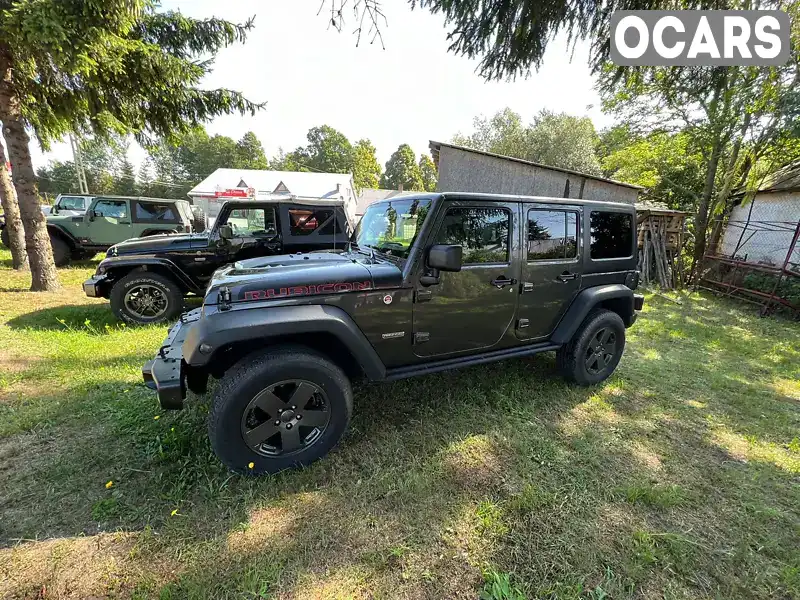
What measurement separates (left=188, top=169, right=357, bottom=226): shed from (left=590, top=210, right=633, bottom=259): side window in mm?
25690

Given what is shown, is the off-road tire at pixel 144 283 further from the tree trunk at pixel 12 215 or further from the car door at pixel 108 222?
the car door at pixel 108 222

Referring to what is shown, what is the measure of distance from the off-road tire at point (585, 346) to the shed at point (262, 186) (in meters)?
25.9

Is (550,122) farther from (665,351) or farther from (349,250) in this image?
(349,250)

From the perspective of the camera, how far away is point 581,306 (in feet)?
11.0

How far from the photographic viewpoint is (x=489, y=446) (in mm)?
2758

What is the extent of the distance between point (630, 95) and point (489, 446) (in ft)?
44.4

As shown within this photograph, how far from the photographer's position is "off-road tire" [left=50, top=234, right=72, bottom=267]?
881 cm

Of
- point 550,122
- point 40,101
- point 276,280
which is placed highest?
point 550,122

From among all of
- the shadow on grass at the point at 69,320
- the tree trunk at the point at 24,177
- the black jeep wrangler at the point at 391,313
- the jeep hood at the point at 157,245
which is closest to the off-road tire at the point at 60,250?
the tree trunk at the point at 24,177

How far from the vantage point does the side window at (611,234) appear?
347 centimetres

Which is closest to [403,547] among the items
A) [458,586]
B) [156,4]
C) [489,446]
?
[458,586]

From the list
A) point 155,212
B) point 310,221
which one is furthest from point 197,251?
point 155,212

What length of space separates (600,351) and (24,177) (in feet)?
29.9

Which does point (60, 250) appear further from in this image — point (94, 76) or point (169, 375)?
point (169, 375)
